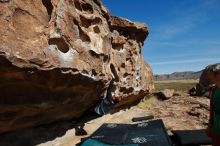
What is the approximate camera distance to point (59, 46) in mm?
5785

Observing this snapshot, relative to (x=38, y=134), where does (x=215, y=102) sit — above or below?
above

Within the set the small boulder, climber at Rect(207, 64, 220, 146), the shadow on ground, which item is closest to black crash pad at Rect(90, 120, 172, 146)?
the shadow on ground

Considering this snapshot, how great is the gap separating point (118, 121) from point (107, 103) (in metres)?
1.19

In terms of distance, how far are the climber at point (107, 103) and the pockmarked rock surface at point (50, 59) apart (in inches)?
13.4

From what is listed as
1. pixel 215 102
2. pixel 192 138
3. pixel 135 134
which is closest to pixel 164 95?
pixel 135 134

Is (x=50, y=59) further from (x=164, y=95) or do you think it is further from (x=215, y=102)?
(x=164, y=95)

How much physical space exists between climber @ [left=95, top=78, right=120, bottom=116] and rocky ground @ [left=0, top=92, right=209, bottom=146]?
0.23 metres

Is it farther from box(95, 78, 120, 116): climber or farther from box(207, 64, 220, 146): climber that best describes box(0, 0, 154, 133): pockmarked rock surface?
box(207, 64, 220, 146): climber

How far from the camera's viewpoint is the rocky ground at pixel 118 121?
6371mm

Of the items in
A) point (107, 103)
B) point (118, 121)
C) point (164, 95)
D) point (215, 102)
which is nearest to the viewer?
point (215, 102)

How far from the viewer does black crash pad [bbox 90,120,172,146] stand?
20.9 feet

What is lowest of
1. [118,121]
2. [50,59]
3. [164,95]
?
[118,121]

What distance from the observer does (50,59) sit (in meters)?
5.36

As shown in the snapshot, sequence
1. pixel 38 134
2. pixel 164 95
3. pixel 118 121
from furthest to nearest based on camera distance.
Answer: pixel 164 95, pixel 118 121, pixel 38 134
